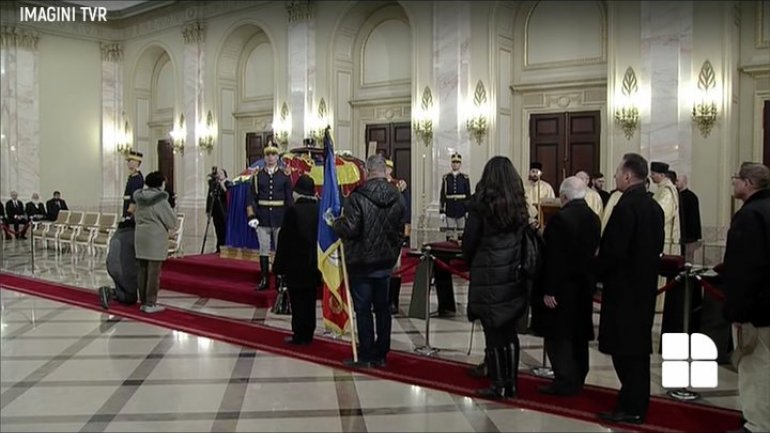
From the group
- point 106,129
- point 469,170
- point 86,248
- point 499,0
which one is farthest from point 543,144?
point 106,129

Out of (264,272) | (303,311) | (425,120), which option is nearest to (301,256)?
(303,311)

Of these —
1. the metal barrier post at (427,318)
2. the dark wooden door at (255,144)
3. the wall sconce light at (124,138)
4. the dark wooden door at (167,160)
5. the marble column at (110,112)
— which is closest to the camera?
the metal barrier post at (427,318)

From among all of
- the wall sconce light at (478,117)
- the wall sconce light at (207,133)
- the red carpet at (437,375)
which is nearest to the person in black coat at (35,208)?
the wall sconce light at (207,133)

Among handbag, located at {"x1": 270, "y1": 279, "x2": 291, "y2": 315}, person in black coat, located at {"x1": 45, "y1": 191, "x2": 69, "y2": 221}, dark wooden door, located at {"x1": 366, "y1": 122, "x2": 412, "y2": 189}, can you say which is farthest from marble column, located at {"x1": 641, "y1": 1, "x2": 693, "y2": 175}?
person in black coat, located at {"x1": 45, "y1": 191, "x2": 69, "y2": 221}

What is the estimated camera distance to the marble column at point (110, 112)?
20.5 metres

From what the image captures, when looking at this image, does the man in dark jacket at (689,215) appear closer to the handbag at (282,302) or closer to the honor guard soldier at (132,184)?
the handbag at (282,302)

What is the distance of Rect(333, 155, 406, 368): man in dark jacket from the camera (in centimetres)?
504

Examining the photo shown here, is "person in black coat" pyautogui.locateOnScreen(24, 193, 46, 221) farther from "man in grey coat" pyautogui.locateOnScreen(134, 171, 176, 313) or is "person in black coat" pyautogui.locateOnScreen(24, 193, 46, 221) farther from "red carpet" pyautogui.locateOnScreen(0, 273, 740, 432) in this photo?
"man in grey coat" pyautogui.locateOnScreen(134, 171, 176, 313)

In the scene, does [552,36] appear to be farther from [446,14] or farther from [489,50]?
[446,14]

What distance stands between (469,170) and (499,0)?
3.17 meters

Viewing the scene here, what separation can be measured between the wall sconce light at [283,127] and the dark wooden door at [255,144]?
3.99ft

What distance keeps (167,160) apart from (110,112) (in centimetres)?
239

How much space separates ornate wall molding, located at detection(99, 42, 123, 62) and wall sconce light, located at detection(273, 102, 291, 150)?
7.53 meters

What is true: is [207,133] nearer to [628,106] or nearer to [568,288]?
[628,106]
